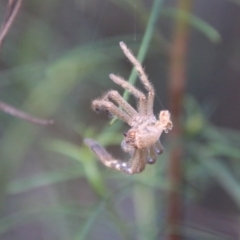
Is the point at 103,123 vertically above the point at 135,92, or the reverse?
the point at 103,123

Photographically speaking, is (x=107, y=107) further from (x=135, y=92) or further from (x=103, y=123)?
(x=103, y=123)

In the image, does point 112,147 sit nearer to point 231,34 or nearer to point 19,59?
point 19,59

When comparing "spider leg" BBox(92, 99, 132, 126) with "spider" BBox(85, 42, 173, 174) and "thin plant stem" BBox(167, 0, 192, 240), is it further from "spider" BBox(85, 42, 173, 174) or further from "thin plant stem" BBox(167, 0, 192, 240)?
"thin plant stem" BBox(167, 0, 192, 240)

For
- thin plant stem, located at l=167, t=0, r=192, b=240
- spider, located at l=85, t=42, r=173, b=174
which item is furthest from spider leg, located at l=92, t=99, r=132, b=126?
thin plant stem, located at l=167, t=0, r=192, b=240

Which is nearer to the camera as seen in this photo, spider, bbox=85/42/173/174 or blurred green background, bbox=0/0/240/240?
spider, bbox=85/42/173/174

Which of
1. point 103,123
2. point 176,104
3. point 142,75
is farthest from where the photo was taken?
point 103,123

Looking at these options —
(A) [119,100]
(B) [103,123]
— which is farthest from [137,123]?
(B) [103,123]

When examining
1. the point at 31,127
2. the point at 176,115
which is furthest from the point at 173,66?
the point at 31,127

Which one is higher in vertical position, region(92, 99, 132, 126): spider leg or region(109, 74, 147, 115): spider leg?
region(109, 74, 147, 115): spider leg
